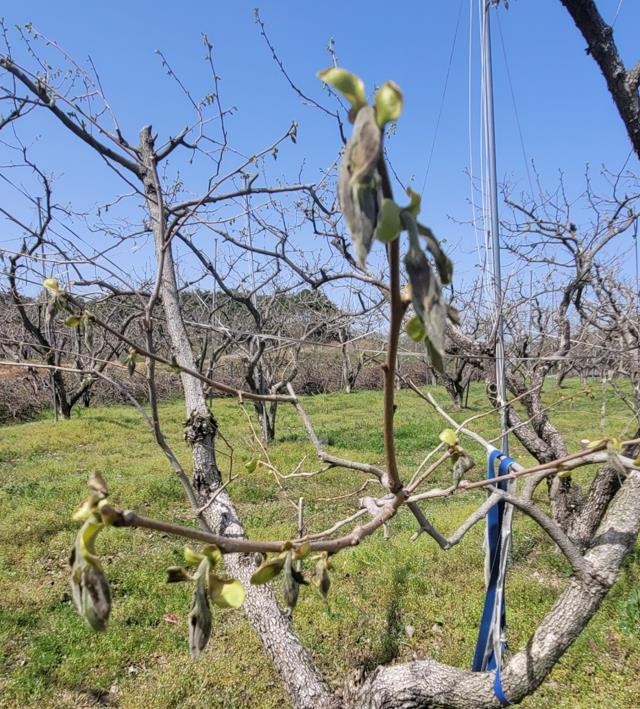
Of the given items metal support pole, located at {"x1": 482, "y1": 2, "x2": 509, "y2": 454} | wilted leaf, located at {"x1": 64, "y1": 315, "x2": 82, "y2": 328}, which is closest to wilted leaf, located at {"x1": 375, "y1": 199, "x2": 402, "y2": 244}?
wilted leaf, located at {"x1": 64, "y1": 315, "x2": 82, "y2": 328}

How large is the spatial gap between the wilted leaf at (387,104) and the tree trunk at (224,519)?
1.74 m

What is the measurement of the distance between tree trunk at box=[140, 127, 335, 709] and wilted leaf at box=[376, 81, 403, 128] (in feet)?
5.69

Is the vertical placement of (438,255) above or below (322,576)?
above

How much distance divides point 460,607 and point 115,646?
91.8 inches

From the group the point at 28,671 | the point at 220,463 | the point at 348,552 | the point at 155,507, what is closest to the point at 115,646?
the point at 28,671

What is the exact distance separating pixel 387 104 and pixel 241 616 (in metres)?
3.85

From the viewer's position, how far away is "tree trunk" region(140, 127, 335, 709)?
229 centimetres

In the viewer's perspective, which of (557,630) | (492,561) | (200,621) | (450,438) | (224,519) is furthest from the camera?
(224,519)

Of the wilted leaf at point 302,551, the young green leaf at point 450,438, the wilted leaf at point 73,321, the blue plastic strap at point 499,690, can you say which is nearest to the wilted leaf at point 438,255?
the wilted leaf at point 302,551

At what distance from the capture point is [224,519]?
236 centimetres

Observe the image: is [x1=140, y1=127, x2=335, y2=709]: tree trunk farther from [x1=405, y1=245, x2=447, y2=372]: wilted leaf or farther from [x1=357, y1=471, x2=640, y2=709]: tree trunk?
[x1=405, y1=245, x2=447, y2=372]: wilted leaf

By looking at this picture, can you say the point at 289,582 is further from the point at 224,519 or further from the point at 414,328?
the point at 224,519

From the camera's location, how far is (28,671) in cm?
316

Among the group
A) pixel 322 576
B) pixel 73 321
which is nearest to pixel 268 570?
pixel 322 576
